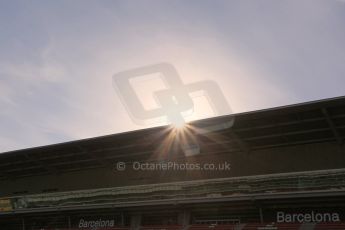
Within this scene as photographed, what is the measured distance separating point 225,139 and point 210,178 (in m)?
3.47

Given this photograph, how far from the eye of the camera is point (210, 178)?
32906 millimetres

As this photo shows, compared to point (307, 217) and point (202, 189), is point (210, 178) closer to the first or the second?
point (202, 189)

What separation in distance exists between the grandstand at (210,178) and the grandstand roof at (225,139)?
0.07 metres

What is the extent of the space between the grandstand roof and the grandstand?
66mm

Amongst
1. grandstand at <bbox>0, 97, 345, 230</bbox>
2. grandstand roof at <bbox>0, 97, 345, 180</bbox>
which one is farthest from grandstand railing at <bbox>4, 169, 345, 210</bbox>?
grandstand roof at <bbox>0, 97, 345, 180</bbox>

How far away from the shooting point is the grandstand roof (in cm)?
2755

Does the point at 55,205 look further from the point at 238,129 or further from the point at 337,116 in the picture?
the point at 337,116

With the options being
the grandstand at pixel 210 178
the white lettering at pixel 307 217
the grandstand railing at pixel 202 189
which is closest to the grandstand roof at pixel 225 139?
the grandstand at pixel 210 178

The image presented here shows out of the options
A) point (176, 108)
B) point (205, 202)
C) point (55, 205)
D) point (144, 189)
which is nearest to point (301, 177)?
point (205, 202)

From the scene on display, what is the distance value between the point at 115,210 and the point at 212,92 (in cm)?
1170

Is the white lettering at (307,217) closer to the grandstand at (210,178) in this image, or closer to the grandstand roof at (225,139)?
the grandstand at (210,178)

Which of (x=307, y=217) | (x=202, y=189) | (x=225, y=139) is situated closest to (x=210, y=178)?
(x=225, y=139)

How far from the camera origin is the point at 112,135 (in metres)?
32.9

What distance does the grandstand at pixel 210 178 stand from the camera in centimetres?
2692
